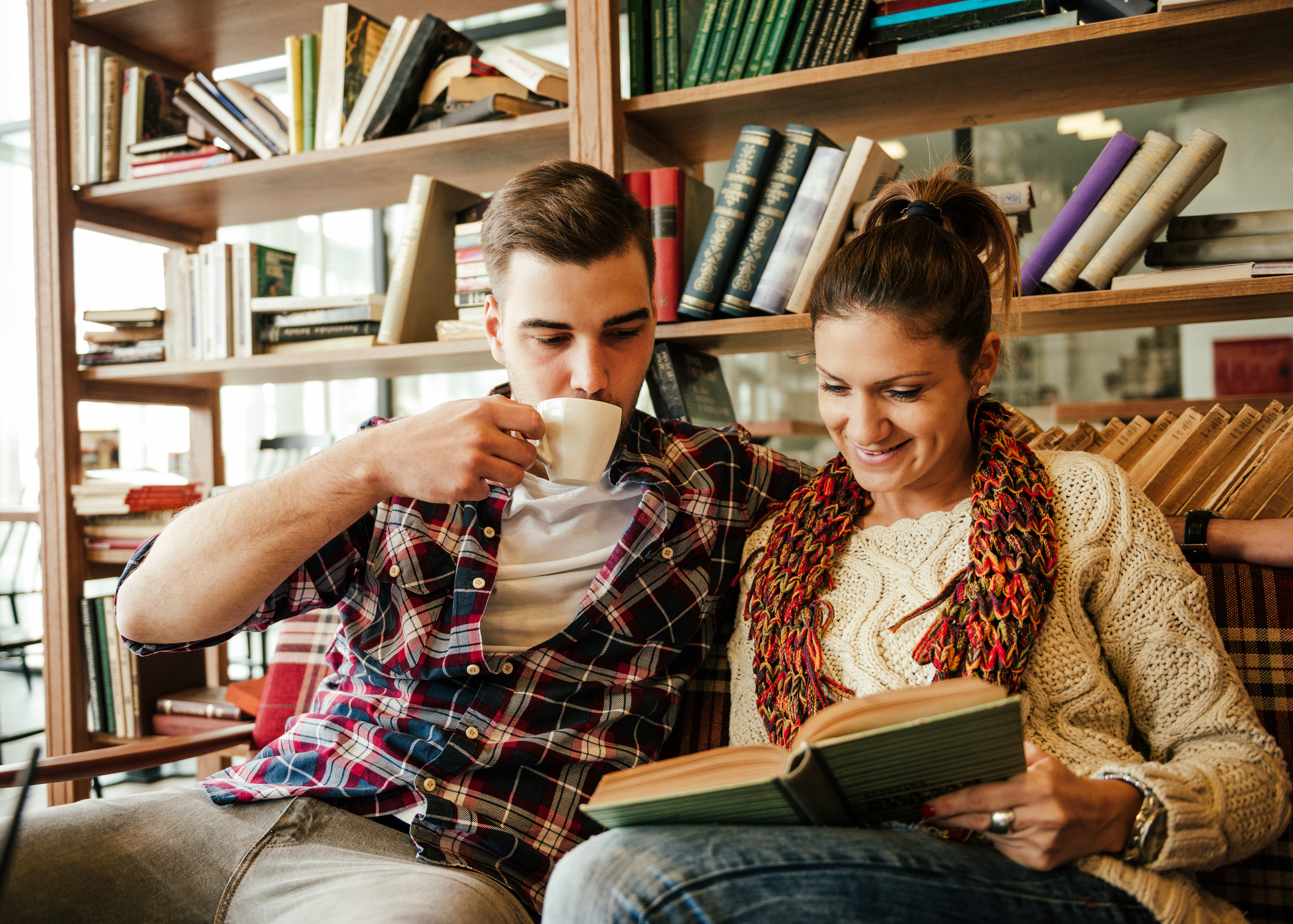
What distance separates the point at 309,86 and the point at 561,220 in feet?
3.35

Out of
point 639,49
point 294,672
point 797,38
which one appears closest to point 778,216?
point 797,38

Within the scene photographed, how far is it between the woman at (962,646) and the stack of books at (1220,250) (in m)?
0.29

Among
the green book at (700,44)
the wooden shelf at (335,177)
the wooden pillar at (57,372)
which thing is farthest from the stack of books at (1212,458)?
the wooden pillar at (57,372)

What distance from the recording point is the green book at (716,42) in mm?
1537

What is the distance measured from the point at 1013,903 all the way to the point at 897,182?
89 cm

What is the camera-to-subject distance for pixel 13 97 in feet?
15.0

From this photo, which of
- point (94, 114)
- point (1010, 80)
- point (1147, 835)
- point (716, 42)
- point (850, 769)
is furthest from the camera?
point (94, 114)

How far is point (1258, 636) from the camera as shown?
1092 mm

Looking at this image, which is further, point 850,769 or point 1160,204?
point 1160,204

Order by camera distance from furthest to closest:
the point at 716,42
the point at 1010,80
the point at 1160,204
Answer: the point at 716,42 → the point at 1010,80 → the point at 1160,204

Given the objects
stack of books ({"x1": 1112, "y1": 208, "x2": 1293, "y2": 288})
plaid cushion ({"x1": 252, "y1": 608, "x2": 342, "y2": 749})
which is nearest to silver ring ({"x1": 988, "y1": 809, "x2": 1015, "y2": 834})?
stack of books ({"x1": 1112, "y1": 208, "x2": 1293, "y2": 288})

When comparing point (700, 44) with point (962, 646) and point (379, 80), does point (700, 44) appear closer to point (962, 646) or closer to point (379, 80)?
point (379, 80)

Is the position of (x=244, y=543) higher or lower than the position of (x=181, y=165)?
lower

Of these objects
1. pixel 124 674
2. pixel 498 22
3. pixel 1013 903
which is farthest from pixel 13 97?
pixel 1013 903
